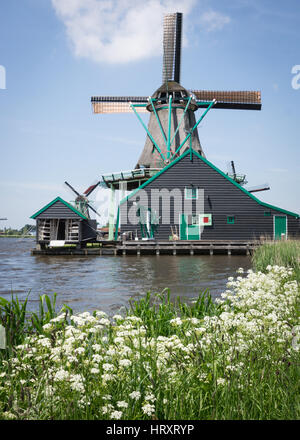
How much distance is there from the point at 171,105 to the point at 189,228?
12.0m

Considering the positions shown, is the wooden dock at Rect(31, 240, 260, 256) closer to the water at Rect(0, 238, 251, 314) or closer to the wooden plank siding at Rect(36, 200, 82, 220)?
the wooden plank siding at Rect(36, 200, 82, 220)

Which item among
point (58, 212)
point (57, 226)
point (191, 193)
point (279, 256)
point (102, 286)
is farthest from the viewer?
point (57, 226)

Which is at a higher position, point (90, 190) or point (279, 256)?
point (90, 190)

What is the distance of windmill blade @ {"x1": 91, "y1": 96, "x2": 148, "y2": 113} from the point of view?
36.6 metres

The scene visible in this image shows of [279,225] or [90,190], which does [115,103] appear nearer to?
[90,190]

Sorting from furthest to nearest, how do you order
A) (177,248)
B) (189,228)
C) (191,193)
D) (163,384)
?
1. (191,193)
2. (189,228)
3. (177,248)
4. (163,384)

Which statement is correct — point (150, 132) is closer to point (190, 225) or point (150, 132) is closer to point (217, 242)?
point (190, 225)

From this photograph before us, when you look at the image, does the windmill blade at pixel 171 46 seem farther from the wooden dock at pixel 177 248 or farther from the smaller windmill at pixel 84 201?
the wooden dock at pixel 177 248

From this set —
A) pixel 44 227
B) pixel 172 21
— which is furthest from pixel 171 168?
pixel 172 21

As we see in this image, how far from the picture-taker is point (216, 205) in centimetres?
2736

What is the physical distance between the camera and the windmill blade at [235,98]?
36656 mm

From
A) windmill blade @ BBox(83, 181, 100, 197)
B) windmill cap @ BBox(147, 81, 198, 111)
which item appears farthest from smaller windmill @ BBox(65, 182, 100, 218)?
windmill cap @ BBox(147, 81, 198, 111)

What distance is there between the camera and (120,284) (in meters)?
11.6

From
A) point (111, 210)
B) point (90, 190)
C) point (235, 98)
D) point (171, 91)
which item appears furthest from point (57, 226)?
point (235, 98)
